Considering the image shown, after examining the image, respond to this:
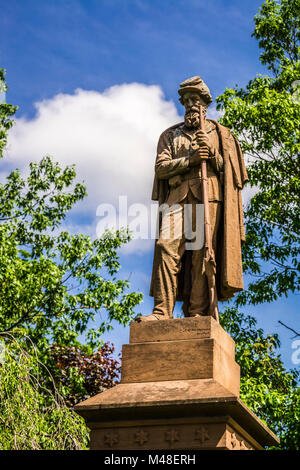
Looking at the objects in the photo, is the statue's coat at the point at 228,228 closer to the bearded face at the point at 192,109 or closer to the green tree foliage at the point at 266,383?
the bearded face at the point at 192,109

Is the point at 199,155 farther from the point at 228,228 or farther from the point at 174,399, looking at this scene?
the point at 174,399

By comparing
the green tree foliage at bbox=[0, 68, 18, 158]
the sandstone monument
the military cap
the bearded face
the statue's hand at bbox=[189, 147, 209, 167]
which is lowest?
the sandstone monument

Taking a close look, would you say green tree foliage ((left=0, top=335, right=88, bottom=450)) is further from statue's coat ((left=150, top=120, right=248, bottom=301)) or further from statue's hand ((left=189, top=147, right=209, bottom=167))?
statue's hand ((left=189, top=147, right=209, bottom=167))

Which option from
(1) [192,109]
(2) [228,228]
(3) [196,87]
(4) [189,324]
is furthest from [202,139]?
(4) [189,324]

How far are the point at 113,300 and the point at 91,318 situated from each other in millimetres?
621

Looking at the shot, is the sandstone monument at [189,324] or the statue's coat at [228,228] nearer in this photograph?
the sandstone monument at [189,324]

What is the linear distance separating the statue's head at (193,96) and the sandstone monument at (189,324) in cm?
1

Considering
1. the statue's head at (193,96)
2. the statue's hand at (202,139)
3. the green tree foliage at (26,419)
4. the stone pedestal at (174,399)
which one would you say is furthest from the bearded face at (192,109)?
the green tree foliage at (26,419)

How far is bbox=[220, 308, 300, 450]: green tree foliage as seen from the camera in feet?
38.9

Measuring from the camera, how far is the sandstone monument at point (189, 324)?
5.79 metres

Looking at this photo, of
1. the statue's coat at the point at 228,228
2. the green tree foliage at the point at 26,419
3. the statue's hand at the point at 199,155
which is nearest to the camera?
the statue's coat at the point at 228,228

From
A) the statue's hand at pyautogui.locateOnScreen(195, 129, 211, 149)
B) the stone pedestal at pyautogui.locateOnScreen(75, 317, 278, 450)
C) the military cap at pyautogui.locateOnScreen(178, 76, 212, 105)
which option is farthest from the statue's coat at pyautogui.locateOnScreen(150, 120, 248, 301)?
the stone pedestal at pyautogui.locateOnScreen(75, 317, 278, 450)

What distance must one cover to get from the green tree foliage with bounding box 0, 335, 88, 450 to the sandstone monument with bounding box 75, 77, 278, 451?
3.78m

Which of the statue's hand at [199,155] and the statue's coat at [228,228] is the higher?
the statue's hand at [199,155]
